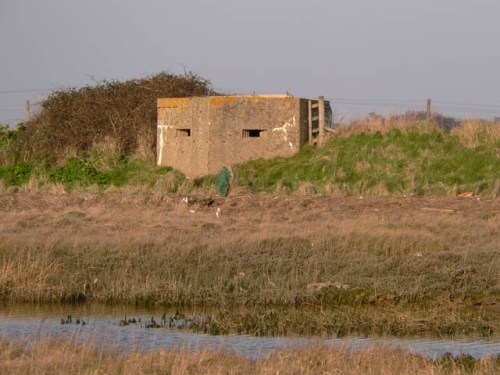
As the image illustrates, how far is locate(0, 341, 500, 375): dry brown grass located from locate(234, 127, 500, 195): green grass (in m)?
13.6

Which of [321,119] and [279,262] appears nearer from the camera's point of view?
[279,262]

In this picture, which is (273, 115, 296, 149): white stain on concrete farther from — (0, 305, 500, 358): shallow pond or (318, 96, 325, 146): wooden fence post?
(0, 305, 500, 358): shallow pond

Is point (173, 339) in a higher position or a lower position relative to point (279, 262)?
lower

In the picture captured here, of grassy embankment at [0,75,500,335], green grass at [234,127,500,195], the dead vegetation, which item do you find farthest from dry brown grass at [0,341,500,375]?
the dead vegetation

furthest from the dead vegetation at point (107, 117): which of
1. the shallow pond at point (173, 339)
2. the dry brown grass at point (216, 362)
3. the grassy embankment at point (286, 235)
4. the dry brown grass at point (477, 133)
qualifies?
the dry brown grass at point (216, 362)

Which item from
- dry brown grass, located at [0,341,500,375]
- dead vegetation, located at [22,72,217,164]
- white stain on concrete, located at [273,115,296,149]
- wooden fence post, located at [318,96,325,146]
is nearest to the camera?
dry brown grass, located at [0,341,500,375]

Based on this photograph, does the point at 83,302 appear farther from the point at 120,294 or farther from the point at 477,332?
the point at 477,332

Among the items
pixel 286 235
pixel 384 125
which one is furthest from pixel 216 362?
pixel 384 125

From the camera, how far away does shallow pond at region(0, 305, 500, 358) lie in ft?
30.4

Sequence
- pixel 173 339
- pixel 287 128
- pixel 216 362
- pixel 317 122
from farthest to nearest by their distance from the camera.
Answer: pixel 317 122 < pixel 287 128 < pixel 173 339 < pixel 216 362

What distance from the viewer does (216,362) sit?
8156 mm

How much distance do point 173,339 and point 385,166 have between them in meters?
14.7

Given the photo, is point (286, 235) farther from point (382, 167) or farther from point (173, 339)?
point (382, 167)

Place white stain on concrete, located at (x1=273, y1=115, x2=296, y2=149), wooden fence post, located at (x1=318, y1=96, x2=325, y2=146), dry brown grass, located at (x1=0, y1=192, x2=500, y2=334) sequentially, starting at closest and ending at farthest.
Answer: dry brown grass, located at (x1=0, y1=192, x2=500, y2=334), white stain on concrete, located at (x1=273, y1=115, x2=296, y2=149), wooden fence post, located at (x1=318, y1=96, x2=325, y2=146)
